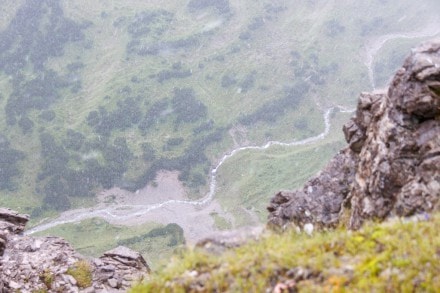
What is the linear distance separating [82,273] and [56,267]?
2.02 metres

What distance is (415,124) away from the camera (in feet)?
59.8

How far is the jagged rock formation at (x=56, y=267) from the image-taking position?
30.8m

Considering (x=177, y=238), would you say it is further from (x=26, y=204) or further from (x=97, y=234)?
(x=26, y=204)

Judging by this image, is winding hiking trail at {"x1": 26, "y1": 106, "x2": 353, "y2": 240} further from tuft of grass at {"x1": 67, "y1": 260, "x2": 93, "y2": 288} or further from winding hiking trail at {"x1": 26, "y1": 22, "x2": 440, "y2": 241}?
tuft of grass at {"x1": 67, "y1": 260, "x2": 93, "y2": 288}

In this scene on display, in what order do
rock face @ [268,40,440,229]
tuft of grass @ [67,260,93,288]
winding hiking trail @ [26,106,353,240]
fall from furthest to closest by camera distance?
winding hiking trail @ [26,106,353,240], tuft of grass @ [67,260,93,288], rock face @ [268,40,440,229]

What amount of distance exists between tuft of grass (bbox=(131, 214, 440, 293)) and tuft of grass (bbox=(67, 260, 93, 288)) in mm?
20410

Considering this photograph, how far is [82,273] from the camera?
32.8 meters

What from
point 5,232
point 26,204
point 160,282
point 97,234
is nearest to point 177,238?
point 97,234

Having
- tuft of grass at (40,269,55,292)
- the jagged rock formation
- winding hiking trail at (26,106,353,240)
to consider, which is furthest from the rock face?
winding hiking trail at (26,106,353,240)

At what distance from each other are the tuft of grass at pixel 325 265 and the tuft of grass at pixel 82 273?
2041 cm

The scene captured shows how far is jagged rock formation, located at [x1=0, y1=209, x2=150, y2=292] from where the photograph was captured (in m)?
30.8

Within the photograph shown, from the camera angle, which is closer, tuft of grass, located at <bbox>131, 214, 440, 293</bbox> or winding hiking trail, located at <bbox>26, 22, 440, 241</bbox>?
tuft of grass, located at <bbox>131, 214, 440, 293</bbox>

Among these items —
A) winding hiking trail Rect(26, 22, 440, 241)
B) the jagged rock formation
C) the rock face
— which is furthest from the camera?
winding hiking trail Rect(26, 22, 440, 241)

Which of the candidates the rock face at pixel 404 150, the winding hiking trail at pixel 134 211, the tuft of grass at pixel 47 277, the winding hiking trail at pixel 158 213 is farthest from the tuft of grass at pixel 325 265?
the winding hiking trail at pixel 134 211
